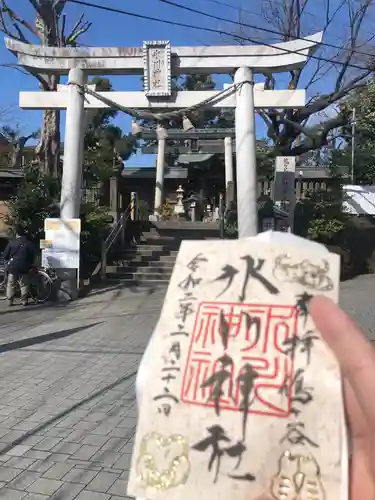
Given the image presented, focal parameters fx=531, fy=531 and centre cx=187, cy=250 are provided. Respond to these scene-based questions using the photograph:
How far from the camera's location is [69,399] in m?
5.37

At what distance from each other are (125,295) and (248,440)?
37.1 feet

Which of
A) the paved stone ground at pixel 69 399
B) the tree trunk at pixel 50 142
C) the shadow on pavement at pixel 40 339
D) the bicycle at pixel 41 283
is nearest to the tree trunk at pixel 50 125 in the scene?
the tree trunk at pixel 50 142

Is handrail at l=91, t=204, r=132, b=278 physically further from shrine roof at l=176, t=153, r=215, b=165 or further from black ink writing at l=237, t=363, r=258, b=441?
black ink writing at l=237, t=363, r=258, b=441

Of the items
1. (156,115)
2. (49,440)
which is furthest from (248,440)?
(156,115)

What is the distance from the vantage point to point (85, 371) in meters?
6.41

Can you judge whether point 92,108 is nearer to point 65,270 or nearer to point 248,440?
point 65,270

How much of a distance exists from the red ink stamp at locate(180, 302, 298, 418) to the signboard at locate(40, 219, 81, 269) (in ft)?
34.2

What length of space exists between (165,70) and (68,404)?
9100 mm

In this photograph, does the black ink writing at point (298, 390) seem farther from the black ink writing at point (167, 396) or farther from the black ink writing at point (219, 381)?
the black ink writing at point (167, 396)

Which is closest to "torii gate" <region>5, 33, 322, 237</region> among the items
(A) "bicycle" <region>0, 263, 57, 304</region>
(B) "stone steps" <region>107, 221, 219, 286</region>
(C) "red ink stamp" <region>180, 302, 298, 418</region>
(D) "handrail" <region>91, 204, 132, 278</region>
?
(A) "bicycle" <region>0, 263, 57, 304</region>

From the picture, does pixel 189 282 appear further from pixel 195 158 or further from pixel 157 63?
pixel 195 158

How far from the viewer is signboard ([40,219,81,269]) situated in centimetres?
1167

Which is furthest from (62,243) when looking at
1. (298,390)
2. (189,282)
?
(298,390)

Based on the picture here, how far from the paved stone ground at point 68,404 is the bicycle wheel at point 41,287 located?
5.45 ft
